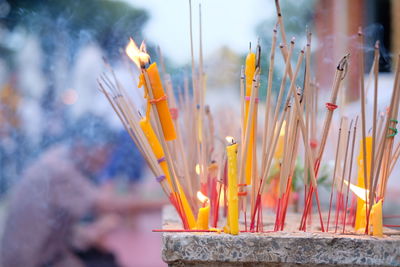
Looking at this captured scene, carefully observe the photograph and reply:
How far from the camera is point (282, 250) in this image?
0.89 metres

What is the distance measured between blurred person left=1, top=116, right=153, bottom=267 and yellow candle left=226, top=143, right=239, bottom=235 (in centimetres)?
127

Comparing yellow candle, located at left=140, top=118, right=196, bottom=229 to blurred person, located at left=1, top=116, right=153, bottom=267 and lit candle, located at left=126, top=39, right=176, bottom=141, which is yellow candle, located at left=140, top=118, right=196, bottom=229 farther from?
blurred person, located at left=1, top=116, right=153, bottom=267

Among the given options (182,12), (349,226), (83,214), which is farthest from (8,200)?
(349,226)

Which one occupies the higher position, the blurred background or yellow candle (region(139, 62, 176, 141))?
the blurred background

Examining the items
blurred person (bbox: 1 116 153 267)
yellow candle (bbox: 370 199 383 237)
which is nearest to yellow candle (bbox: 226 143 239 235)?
yellow candle (bbox: 370 199 383 237)

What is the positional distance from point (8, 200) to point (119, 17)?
870mm

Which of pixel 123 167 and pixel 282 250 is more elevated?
pixel 123 167

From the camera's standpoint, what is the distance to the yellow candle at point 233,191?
3.00 feet

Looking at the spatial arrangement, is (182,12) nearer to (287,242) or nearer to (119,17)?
(119,17)

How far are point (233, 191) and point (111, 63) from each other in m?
1.20

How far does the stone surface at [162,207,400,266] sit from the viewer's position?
2.92 feet

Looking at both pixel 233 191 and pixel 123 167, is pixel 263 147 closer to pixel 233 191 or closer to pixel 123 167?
pixel 233 191

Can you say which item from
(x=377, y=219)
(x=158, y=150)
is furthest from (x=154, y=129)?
(x=377, y=219)

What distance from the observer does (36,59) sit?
2.12 m
